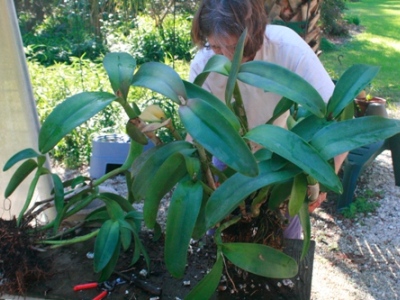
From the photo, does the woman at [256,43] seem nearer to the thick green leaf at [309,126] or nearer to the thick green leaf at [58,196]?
the thick green leaf at [309,126]

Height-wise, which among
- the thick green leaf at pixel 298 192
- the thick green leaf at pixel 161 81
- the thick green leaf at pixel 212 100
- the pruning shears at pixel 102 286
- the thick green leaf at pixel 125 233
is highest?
the thick green leaf at pixel 161 81

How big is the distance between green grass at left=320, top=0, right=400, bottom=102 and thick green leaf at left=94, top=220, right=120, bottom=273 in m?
2.56

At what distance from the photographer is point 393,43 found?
749 centimetres

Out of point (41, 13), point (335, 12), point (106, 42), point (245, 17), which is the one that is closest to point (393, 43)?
point (335, 12)

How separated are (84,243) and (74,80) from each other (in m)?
3.12

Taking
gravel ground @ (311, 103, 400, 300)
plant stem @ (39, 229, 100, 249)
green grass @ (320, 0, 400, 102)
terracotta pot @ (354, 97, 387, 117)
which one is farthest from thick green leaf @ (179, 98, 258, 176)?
green grass @ (320, 0, 400, 102)

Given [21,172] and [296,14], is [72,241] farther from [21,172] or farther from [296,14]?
[296,14]

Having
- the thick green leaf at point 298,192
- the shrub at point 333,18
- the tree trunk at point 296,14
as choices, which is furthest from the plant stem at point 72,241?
the shrub at point 333,18

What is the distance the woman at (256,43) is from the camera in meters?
1.28

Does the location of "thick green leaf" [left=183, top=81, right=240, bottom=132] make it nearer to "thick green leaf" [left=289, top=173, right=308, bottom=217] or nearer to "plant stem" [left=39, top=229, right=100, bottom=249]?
"thick green leaf" [left=289, top=173, right=308, bottom=217]

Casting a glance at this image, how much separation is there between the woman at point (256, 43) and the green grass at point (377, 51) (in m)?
1.99

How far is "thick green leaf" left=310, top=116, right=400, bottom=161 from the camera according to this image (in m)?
0.77

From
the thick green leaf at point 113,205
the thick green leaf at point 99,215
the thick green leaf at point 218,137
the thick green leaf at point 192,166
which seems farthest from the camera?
the thick green leaf at point 99,215

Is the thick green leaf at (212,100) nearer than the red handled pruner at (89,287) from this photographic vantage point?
Yes
